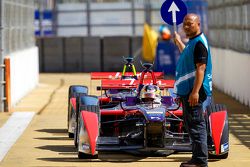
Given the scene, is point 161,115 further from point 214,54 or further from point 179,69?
point 214,54

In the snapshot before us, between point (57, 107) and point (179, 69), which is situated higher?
point (179, 69)

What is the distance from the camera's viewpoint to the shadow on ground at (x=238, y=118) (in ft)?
55.8

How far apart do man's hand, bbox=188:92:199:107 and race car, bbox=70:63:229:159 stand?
1.24 metres

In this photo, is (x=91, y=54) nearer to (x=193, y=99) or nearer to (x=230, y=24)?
(x=230, y=24)

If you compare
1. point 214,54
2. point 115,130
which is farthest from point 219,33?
point 115,130

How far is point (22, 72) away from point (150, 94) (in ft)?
43.5

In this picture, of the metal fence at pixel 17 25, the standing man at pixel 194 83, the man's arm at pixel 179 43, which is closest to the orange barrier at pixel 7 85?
the metal fence at pixel 17 25

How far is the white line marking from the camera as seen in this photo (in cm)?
1559

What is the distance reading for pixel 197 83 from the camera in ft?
38.8

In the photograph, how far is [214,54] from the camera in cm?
3266

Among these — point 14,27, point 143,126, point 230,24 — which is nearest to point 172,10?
point 143,126

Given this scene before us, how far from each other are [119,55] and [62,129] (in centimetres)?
2267

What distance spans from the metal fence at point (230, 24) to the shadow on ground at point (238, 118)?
1344mm

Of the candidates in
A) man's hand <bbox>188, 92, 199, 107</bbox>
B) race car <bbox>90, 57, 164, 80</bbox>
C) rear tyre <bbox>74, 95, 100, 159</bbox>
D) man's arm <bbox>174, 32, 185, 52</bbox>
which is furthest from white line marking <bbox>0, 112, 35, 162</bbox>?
man's hand <bbox>188, 92, 199, 107</bbox>
